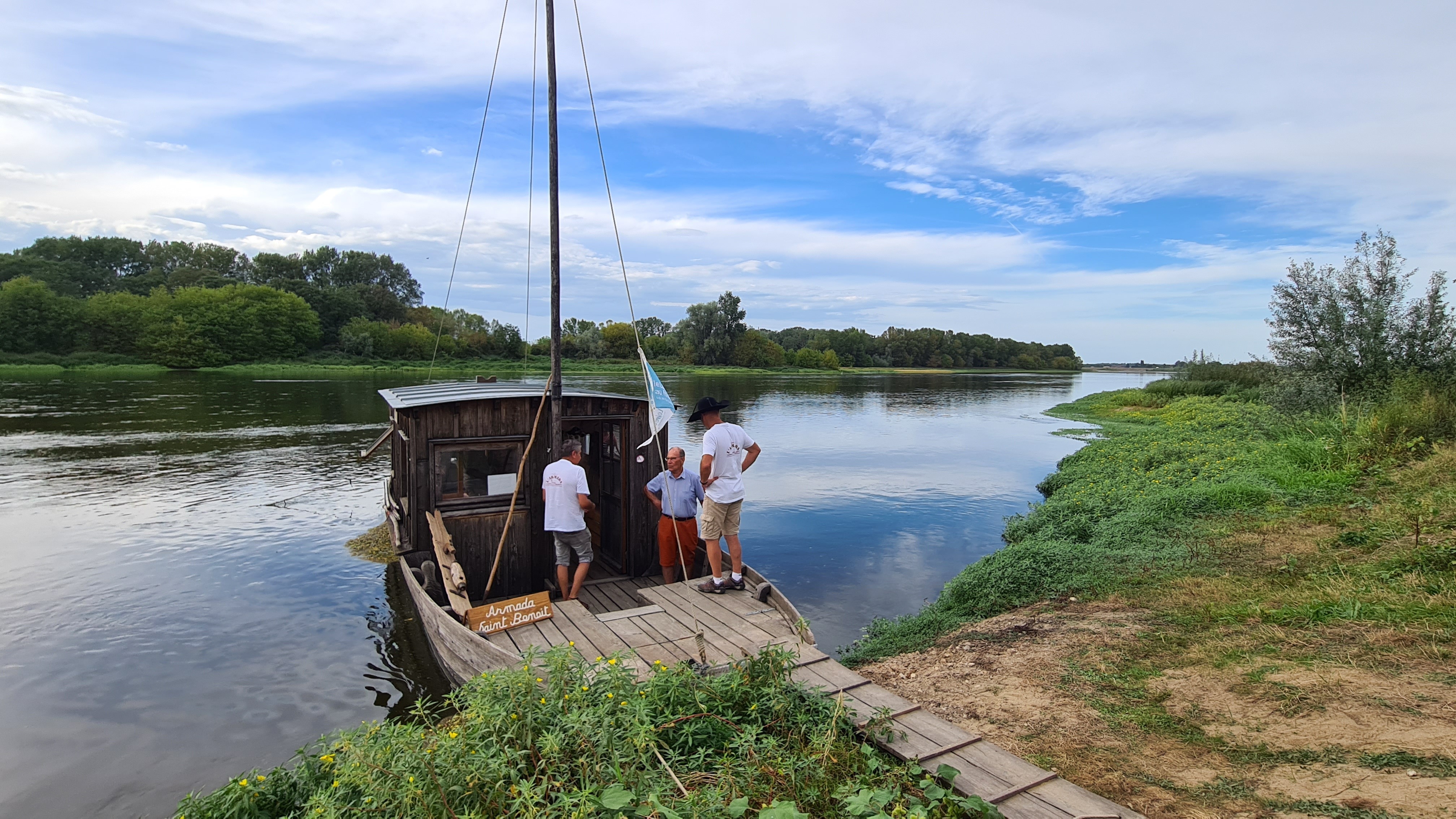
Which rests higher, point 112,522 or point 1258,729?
point 1258,729

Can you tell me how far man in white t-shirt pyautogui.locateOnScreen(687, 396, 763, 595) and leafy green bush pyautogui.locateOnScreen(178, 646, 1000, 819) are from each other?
264 centimetres

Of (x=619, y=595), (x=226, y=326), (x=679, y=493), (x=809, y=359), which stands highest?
(x=226, y=326)

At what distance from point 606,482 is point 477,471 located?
1809mm

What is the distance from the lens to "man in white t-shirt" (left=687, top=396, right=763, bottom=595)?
7.39 metres

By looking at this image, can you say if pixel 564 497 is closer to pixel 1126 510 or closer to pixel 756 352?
pixel 1126 510

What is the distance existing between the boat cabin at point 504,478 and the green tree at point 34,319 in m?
82.6

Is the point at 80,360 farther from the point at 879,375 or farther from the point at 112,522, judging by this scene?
the point at 879,375

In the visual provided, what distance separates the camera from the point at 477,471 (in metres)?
8.86

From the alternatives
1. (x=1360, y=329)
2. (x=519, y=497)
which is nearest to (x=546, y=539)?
(x=519, y=497)

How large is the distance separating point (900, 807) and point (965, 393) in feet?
224

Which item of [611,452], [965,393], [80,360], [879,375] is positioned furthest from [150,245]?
[611,452]

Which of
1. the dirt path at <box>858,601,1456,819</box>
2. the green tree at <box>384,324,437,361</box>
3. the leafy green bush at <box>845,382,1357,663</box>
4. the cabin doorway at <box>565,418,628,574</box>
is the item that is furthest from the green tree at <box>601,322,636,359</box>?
the dirt path at <box>858,601,1456,819</box>

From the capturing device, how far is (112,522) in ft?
47.9

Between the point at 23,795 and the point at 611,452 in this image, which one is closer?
the point at 23,795
